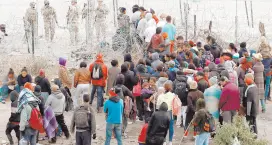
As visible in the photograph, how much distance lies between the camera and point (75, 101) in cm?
1505

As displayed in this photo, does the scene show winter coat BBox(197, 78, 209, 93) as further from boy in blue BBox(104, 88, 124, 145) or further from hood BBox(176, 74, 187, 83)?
boy in blue BBox(104, 88, 124, 145)

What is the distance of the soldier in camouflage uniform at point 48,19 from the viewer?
842 inches

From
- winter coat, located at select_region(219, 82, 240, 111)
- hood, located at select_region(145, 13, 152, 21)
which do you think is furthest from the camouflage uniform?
winter coat, located at select_region(219, 82, 240, 111)

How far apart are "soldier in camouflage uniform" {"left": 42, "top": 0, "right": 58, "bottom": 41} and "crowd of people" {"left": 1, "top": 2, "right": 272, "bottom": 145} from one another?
219 inches

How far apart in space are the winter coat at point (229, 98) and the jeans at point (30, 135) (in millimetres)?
4088

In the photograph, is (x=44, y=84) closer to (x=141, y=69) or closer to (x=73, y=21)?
(x=141, y=69)

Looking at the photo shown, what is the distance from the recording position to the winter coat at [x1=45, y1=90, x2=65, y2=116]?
1297cm

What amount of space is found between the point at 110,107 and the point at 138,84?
7.69 ft

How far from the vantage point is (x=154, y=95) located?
1353 cm

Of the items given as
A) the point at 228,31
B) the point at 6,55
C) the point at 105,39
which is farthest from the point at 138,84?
the point at 228,31

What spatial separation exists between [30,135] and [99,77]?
130 inches

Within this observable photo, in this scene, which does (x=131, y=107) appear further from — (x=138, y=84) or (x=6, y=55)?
(x=6, y=55)

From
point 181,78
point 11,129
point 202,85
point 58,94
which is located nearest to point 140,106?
point 181,78

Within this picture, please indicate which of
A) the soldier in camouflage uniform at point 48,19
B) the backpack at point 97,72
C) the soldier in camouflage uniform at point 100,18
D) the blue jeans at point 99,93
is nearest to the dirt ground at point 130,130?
the blue jeans at point 99,93
